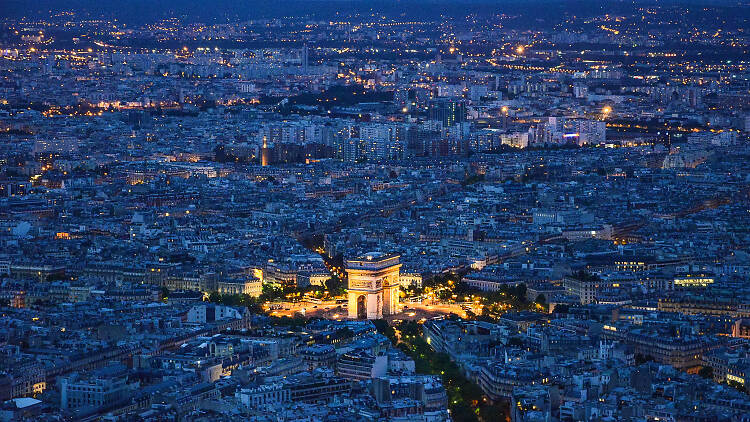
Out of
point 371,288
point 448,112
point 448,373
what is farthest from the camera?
point 448,112

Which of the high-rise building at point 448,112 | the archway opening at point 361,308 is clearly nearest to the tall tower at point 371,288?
the archway opening at point 361,308

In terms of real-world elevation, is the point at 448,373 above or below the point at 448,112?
above

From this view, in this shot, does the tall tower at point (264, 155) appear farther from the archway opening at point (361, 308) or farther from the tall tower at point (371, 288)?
the archway opening at point (361, 308)

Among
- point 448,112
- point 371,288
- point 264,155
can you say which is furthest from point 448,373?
point 448,112

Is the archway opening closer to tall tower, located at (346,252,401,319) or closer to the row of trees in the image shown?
tall tower, located at (346,252,401,319)

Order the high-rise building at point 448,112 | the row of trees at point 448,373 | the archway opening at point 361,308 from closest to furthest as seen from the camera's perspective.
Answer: the row of trees at point 448,373
the archway opening at point 361,308
the high-rise building at point 448,112

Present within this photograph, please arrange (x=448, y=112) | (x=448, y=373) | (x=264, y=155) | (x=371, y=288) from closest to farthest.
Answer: (x=448, y=373) → (x=371, y=288) → (x=264, y=155) → (x=448, y=112)

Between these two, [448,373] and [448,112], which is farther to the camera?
[448,112]

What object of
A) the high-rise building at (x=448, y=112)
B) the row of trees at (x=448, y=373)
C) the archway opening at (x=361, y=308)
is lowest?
the high-rise building at (x=448, y=112)

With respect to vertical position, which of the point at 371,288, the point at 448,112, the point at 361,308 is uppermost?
the point at 371,288

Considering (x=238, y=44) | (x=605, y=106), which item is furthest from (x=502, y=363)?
(x=238, y=44)

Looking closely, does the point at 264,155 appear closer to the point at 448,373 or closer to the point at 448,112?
the point at 448,112
